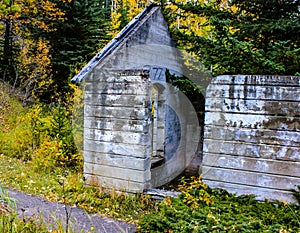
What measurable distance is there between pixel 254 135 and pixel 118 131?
2.62 metres

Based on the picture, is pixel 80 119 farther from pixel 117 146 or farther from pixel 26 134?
pixel 117 146

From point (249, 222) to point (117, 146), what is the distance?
3.03 meters

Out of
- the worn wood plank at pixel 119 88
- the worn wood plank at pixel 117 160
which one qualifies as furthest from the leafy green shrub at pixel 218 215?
the worn wood plank at pixel 119 88

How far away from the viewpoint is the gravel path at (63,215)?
4.63 meters

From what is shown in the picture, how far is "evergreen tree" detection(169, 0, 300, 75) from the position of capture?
5.68m

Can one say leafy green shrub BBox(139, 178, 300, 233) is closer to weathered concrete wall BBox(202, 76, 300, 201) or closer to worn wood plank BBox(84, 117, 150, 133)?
weathered concrete wall BBox(202, 76, 300, 201)

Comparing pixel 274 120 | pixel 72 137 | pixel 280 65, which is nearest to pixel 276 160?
pixel 274 120

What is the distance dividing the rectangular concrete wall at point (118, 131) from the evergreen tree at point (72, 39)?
21.4 ft

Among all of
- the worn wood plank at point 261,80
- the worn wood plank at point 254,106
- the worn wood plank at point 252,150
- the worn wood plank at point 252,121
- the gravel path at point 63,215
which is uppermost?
the worn wood plank at point 261,80

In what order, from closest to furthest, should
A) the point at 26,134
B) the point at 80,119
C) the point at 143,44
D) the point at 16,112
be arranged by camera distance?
the point at 143,44 → the point at 26,134 → the point at 80,119 → the point at 16,112

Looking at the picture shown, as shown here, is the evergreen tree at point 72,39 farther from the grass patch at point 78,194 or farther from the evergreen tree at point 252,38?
the evergreen tree at point 252,38

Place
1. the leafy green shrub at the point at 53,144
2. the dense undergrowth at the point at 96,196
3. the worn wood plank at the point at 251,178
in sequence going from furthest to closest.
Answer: the leafy green shrub at the point at 53,144, the worn wood plank at the point at 251,178, the dense undergrowth at the point at 96,196

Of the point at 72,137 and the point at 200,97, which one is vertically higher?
the point at 200,97

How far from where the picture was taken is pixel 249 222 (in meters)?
3.89
